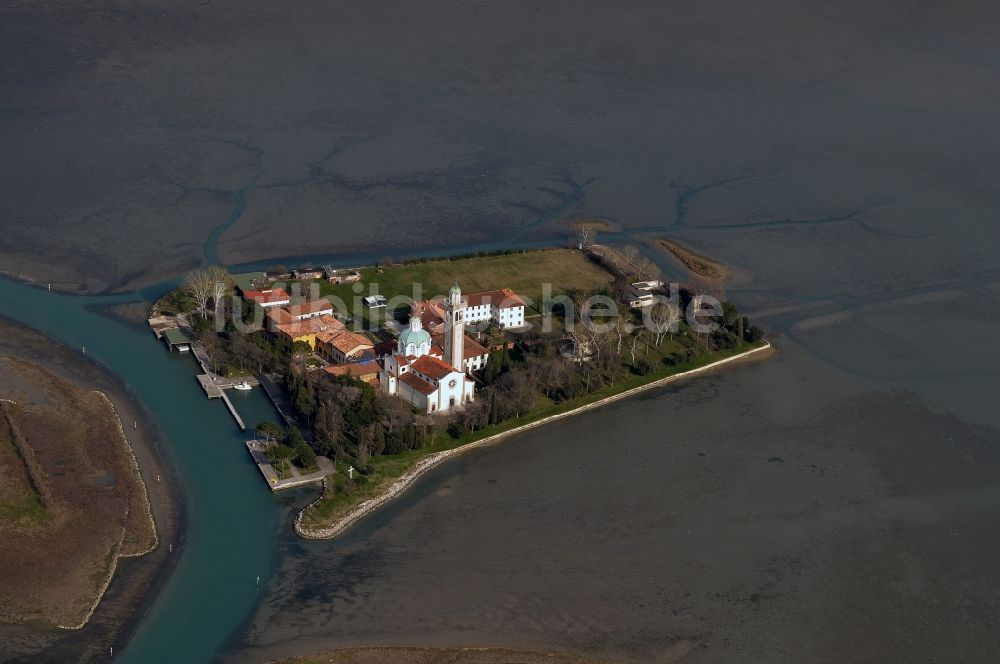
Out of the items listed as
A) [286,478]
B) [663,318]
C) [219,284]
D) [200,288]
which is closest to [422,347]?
[286,478]

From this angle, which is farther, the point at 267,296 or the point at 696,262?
the point at 696,262

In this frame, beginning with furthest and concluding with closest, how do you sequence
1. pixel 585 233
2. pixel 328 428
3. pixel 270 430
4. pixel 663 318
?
pixel 585 233 → pixel 663 318 → pixel 328 428 → pixel 270 430

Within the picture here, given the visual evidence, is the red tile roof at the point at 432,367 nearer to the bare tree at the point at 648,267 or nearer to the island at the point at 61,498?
the island at the point at 61,498

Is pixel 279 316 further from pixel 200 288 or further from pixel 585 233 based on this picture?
pixel 585 233

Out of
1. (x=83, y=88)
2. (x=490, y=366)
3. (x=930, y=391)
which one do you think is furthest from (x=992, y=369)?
(x=83, y=88)

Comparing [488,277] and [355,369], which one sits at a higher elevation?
[488,277]

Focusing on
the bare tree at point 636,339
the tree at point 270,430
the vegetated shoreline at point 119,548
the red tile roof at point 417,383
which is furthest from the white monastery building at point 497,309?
the vegetated shoreline at point 119,548

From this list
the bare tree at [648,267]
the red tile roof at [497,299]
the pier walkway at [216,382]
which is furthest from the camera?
the bare tree at [648,267]
